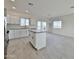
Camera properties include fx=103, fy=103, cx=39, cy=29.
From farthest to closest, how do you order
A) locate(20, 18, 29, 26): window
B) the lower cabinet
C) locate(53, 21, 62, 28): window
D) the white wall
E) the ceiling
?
locate(53, 21, 62, 28): window
locate(20, 18, 29, 26): window
the white wall
the lower cabinet
the ceiling

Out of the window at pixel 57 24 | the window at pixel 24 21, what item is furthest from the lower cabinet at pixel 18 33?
the window at pixel 57 24

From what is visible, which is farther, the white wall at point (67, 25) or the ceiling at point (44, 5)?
the white wall at point (67, 25)

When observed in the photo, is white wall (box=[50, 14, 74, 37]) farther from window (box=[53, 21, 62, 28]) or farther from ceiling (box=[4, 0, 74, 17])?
ceiling (box=[4, 0, 74, 17])

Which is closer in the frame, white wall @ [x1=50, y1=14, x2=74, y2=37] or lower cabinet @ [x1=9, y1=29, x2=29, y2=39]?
lower cabinet @ [x1=9, y1=29, x2=29, y2=39]

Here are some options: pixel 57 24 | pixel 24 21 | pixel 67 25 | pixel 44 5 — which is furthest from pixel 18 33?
pixel 57 24

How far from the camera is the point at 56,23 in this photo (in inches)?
669

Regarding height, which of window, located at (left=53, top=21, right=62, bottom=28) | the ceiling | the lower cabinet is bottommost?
the lower cabinet

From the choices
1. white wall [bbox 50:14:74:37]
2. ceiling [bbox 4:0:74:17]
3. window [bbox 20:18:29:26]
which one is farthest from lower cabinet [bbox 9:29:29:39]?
white wall [bbox 50:14:74:37]

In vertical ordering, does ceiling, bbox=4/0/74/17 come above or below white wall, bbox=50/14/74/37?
above

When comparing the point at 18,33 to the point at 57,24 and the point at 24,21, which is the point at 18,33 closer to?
the point at 24,21

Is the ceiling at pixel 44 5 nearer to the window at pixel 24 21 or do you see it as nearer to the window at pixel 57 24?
the window at pixel 24 21
